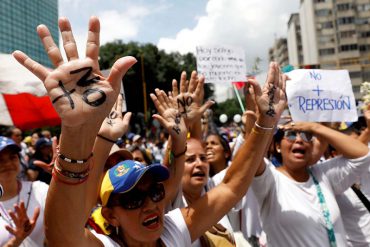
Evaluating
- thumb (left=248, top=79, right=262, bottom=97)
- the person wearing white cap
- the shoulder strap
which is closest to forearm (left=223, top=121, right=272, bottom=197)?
thumb (left=248, top=79, right=262, bottom=97)

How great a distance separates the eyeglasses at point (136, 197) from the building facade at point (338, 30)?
64418 mm

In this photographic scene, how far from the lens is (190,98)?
269 cm

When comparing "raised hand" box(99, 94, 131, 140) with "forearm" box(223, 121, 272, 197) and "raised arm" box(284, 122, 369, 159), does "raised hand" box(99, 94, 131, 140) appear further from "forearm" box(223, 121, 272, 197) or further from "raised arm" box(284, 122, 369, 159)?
"raised arm" box(284, 122, 369, 159)

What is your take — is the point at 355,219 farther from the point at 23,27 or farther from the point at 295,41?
the point at 295,41

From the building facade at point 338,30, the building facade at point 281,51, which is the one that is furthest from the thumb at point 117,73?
the building facade at point 281,51

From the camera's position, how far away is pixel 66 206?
130 cm

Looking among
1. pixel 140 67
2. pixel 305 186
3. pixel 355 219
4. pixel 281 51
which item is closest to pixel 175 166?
pixel 305 186

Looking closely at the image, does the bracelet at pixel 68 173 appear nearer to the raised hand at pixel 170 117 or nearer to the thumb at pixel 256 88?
the raised hand at pixel 170 117

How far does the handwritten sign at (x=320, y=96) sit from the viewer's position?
3025 mm

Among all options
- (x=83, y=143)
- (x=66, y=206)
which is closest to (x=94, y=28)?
(x=83, y=143)

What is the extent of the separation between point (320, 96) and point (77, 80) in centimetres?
238

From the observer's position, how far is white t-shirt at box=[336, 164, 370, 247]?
3.19m

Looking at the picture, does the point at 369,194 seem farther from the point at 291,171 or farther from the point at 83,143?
the point at 83,143

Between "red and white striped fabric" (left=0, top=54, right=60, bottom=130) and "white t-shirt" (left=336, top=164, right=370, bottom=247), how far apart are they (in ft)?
13.4
